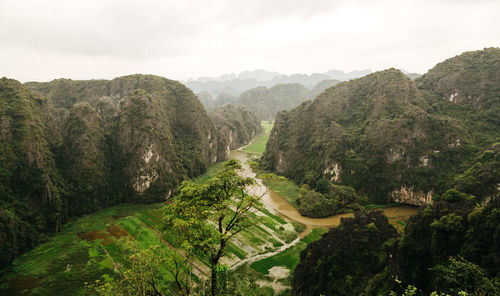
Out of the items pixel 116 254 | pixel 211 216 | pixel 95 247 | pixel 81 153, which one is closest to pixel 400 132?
pixel 211 216

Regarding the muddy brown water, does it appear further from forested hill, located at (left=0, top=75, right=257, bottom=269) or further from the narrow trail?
forested hill, located at (left=0, top=75, right=257, bottom=269)

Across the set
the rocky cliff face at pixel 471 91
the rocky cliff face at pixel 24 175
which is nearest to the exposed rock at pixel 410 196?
the rocky cliff face at pixel 471 91

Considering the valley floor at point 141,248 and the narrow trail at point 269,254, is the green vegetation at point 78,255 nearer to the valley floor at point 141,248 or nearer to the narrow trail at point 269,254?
the valley floor at point 141,248

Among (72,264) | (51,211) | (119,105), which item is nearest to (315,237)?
(72,264)

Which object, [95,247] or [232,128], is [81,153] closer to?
[95,247]

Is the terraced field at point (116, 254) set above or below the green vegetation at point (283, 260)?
above

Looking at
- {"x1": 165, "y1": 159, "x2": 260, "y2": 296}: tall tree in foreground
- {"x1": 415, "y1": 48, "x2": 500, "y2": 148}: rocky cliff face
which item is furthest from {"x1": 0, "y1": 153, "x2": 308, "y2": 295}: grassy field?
{"x1": 415, "y1": 48, "x2": 500, "y2": 148}: rocky cliff face

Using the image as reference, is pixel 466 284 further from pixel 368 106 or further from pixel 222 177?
pixel 368 106
